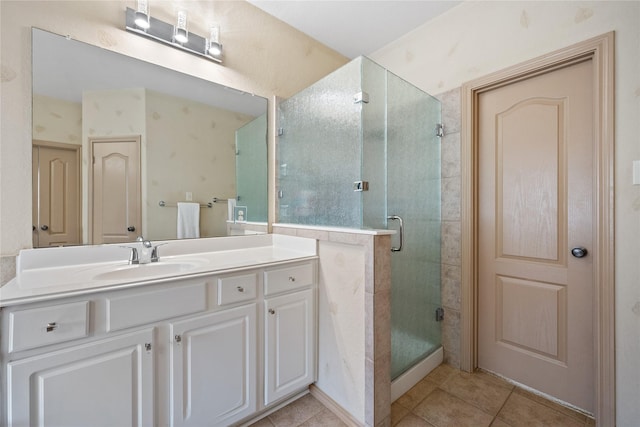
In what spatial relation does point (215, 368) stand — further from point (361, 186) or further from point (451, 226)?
point (451, 226)

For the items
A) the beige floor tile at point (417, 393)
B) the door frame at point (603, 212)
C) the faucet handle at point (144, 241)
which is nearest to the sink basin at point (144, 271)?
the faucet handle at point (144, 241)

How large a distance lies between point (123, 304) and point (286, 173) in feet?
4.33

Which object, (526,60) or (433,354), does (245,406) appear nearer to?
(433,354)

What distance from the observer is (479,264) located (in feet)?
6.38

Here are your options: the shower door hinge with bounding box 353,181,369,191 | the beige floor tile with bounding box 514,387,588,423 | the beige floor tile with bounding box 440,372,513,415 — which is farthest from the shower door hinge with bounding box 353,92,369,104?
the beige floor tile with bounding box 514,387,588,423

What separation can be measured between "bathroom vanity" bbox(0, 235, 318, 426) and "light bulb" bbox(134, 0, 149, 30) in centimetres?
122

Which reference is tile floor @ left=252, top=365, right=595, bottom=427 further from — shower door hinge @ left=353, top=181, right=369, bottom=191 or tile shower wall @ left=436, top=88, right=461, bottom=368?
shower door hinge @ left=353, top=181, right=369, bottom=191

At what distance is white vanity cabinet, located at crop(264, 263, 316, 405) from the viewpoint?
1.45 metres

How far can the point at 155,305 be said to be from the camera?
43.8 inches

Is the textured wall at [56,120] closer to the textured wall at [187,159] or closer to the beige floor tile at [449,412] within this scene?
the textured wall at [187,159]

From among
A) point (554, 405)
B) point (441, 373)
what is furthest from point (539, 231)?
point (441, 373)

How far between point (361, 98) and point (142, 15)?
1276 mm

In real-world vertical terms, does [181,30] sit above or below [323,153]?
above

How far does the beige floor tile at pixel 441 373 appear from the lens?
6.06 ft
